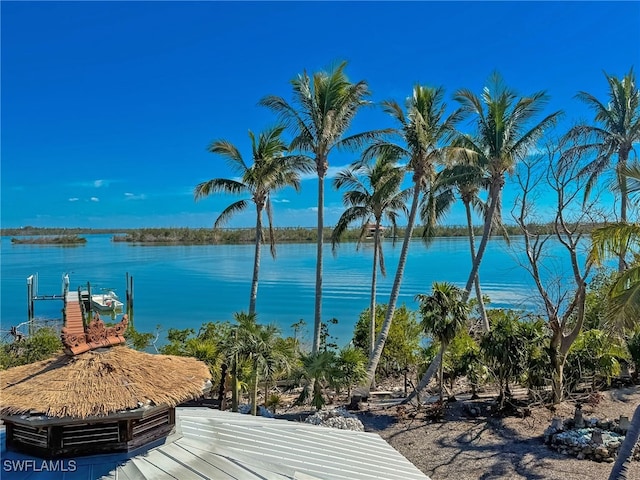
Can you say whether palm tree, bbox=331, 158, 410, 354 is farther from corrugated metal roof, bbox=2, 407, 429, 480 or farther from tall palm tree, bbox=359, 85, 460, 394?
corrugated metal roof, bbox=2, 407, 429, 480

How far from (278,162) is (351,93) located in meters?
3.66

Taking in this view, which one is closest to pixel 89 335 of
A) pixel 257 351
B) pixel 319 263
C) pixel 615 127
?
pixel 257 351

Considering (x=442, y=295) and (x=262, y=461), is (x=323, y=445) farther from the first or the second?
(x=442, y=295)

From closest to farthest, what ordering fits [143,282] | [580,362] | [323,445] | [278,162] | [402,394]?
1. [323,445]
2. [580,362]
3. [278,162]
4. [402,394]
5. [143,282]

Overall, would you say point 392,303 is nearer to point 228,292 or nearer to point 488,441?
point 488,441

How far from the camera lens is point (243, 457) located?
20.6 ft

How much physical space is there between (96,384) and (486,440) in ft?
35.7

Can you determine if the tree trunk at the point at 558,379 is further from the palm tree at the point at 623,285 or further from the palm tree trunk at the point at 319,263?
the palm tree trunk at the point at 319,263

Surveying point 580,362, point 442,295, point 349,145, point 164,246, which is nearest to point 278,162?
point 349,145

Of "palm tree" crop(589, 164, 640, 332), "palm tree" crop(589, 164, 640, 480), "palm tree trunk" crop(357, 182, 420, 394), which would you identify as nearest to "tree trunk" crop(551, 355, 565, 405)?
"palm tree trunk" crop(357, 182, 420, 394)

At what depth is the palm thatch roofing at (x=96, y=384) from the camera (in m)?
5.71

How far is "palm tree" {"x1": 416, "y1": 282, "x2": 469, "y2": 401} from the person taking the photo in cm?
1453

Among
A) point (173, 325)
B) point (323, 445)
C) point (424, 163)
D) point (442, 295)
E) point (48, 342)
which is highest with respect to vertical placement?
point (424, 163)

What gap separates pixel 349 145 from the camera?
16.5m
